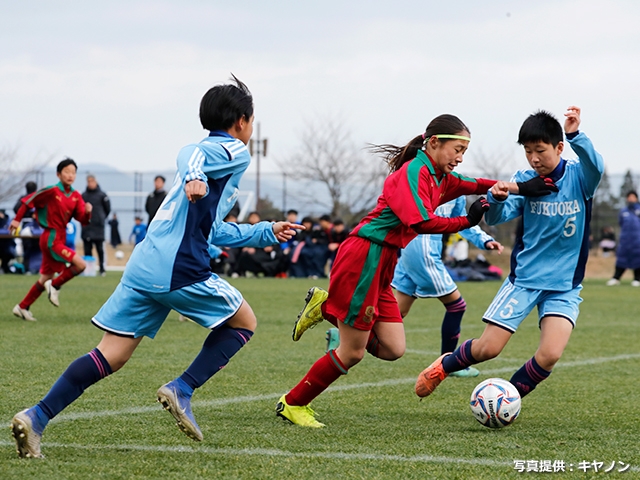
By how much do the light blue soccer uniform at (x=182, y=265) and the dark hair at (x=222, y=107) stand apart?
0.42ft

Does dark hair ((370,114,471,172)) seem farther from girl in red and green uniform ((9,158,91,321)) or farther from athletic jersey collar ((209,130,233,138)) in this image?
girl in red and green uniform ((9,158,91,321))

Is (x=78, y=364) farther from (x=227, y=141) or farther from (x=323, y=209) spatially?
(x=323, y=209)

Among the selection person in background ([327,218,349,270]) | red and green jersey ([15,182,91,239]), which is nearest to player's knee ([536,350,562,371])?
red and green jersey ([15,182,91,239])

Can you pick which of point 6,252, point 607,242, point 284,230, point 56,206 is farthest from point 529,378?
point 607,242

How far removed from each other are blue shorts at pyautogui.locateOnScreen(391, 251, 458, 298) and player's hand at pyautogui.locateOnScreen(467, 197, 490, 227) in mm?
2384

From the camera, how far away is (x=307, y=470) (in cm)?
386

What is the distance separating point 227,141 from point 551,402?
289 centimetres

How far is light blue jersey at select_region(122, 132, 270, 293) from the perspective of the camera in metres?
4.15

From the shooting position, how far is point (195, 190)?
153 inches

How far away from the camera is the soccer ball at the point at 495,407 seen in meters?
4.93

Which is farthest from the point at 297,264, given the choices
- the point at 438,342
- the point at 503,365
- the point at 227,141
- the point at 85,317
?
the point at 227,141

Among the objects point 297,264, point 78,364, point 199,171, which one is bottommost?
point 297,264

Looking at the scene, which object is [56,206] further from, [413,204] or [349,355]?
[413,204]

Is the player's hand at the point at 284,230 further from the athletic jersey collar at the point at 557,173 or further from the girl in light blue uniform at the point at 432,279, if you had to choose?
the girl in light blue uniform at the point at 432,279
